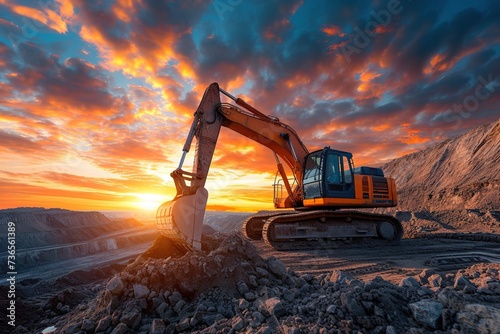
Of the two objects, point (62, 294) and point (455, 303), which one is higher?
point (455, 303)

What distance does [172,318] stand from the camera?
11.9 feet

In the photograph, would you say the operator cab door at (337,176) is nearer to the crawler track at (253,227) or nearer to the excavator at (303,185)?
the excavator at (303,185)

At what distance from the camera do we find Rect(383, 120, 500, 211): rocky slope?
1995 centimetres

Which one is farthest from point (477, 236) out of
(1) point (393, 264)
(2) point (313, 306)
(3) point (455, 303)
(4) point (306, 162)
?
(2) point (313, 306)

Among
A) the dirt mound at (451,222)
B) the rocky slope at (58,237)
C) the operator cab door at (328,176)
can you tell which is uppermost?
the operator cab door at (328,176)

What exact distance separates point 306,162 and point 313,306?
7.92 metres

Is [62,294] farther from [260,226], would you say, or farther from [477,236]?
[477,236]

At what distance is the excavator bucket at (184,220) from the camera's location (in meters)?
5.70

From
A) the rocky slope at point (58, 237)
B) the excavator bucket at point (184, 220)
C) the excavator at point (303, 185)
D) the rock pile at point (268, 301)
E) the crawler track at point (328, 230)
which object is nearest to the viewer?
the rock pile at point (268, 301)

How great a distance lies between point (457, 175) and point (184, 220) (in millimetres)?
28381

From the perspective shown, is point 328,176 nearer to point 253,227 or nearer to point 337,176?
point 337,176

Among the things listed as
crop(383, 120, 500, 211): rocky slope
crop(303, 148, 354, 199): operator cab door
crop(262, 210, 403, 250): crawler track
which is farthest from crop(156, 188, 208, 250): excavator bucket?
crop(383, 120, 500, 211): rocky slope

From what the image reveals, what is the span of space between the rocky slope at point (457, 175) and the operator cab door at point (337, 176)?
50.0ft

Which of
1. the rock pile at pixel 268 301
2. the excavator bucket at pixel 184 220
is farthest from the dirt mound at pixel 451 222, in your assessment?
the excavator bucket at pixel 184 220
